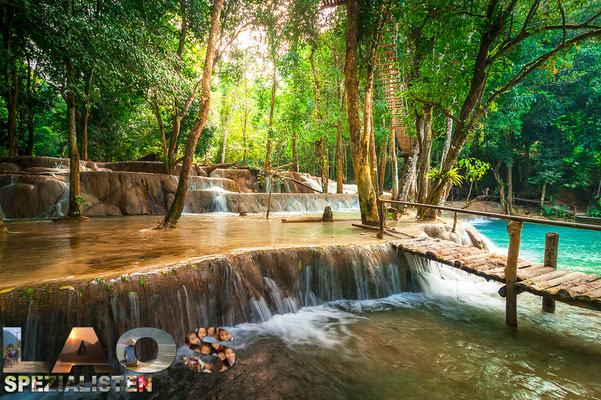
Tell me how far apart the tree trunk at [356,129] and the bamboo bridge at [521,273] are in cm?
249

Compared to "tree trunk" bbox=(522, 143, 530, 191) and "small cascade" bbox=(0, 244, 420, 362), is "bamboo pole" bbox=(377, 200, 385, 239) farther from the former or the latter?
"tree trunk" bbox=(522, 143, 530, 191)

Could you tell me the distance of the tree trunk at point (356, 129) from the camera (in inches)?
290

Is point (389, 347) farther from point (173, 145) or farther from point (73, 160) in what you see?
point (173, 145)

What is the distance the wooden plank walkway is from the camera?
11.2 ft

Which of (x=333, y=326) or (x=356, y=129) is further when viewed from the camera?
(x=356, y=129)

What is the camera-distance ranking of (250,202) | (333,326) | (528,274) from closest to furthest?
(333,326)
(528,274)
(250,202)

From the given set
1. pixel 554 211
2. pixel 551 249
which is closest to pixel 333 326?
pixel 551 249

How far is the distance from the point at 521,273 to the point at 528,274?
9cm

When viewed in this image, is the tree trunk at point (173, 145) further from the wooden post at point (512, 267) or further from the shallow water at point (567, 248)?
the shallow water at point (567, 248)

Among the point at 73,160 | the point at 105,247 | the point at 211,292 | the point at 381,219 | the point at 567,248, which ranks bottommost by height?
the point at 567,248

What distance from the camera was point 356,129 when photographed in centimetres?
754

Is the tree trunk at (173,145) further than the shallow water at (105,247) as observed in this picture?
Yes

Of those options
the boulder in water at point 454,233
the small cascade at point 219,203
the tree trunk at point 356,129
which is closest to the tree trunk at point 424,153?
the boulder in water at point 454,233

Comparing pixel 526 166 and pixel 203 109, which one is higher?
pixel 526 166
